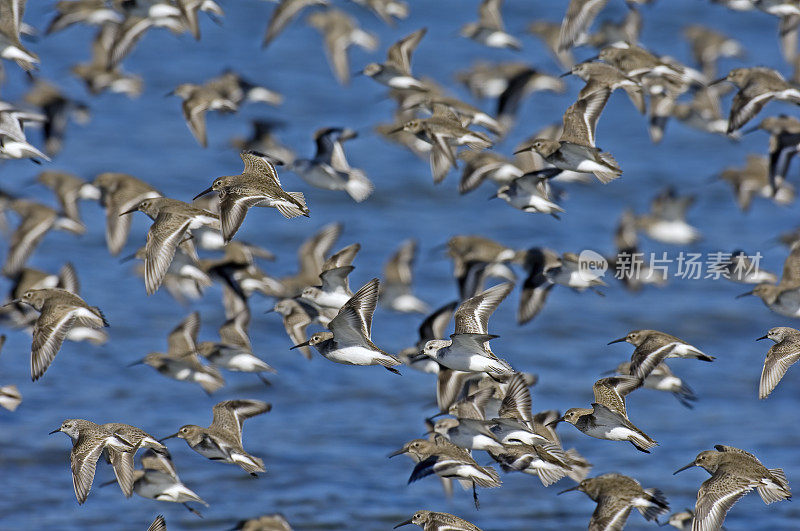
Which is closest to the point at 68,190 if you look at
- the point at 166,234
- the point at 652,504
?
the point at 166,234

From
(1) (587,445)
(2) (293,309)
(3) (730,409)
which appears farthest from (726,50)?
(2) (293,309)

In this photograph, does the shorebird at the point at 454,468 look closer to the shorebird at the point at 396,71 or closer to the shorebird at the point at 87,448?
the shorebird at the point at 87,448

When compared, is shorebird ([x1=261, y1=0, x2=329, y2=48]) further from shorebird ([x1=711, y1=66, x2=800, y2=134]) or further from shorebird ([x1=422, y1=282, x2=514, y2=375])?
shorebird ([x1=422, y1=282, x2=514, y2=375])

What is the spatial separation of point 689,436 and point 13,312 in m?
6.07

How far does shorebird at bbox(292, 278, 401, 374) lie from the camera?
7004 millimetres

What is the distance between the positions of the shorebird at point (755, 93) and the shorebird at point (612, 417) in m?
2.79

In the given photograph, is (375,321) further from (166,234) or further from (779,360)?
(779,360)

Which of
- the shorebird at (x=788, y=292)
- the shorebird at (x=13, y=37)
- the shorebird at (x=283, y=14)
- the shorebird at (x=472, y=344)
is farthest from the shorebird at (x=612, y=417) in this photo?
the shorebird at (x=283, y=14)

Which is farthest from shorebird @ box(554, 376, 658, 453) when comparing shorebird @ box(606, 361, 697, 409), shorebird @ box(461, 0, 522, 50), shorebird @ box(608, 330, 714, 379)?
shorebird @ box(461, 0, 522, 50)

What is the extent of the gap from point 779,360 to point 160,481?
404 centimetres

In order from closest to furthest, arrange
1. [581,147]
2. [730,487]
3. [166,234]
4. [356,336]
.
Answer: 1. [730,487]
2. [356,336]
3. [166,234]
4. [581,147]

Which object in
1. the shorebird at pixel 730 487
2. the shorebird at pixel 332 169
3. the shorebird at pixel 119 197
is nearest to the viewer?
the shorebird at pixel 730 487

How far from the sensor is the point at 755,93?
31.5 feet

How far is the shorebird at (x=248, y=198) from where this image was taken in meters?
7.24
